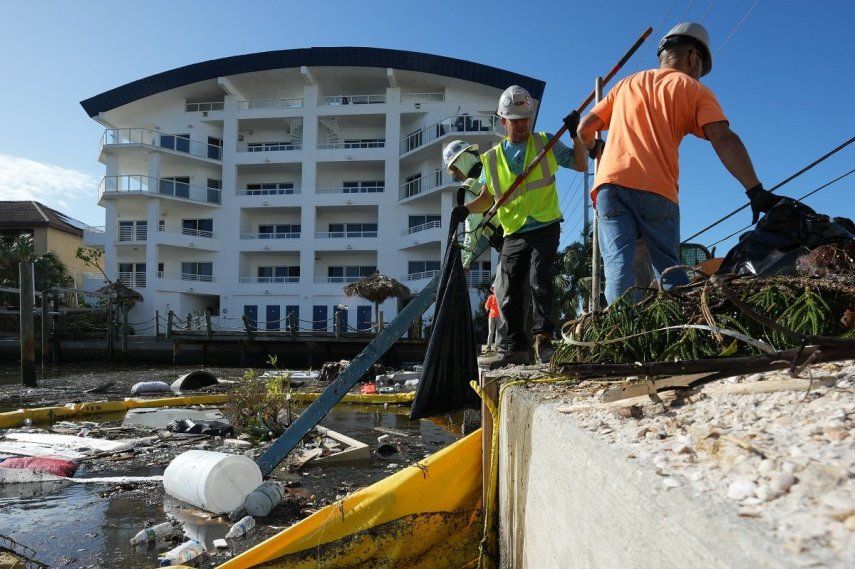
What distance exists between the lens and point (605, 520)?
1.05 meters

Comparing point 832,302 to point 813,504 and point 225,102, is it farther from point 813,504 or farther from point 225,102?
point 225,102

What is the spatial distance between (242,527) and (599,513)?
2.81 meters

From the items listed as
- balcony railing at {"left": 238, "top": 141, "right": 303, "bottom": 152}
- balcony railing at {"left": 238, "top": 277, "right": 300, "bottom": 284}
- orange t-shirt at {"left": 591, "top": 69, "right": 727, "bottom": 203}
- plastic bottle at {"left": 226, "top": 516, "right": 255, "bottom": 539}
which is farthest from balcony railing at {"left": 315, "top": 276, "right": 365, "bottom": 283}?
orange t-shirt at {"left": 591, "top": 69, "right": 727, "bottom": 203}

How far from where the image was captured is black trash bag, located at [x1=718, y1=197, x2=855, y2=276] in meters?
2.17

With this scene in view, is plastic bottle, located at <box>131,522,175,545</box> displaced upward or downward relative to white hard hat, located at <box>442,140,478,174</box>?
downward

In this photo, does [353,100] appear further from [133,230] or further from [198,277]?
[133,230]

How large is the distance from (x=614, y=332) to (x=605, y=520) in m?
1.10

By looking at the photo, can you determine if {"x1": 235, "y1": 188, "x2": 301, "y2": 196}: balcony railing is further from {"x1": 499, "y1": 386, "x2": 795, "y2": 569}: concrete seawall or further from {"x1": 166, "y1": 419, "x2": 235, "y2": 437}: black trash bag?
{"x1": 499, "y1": 386, "x2": 795, "y2": 569}: concrete seawall

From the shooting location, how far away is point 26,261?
109ft

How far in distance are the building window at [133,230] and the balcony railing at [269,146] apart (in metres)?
7.58

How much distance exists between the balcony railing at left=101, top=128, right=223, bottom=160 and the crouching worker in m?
33.3

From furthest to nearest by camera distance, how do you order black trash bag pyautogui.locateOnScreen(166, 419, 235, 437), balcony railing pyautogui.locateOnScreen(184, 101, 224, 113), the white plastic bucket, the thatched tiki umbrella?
balcony railing pyautogui.locateOnScreen(184, 101, 224, 113), the thatched tiki umbrella, black trash bag pyautogui.locateOnScreen(166, 419, 235, 437), the white plastic bucket

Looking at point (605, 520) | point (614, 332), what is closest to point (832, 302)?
point (614, 332)

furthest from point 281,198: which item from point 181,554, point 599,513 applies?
point 599,513
